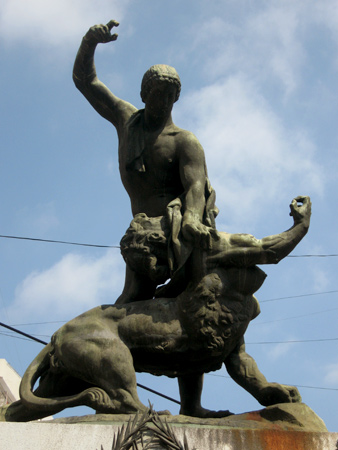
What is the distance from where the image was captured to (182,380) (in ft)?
21.1

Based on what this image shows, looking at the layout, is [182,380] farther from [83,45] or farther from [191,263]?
[83,45]

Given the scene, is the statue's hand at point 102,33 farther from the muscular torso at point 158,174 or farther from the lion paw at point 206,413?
the lion paw at point 206,413

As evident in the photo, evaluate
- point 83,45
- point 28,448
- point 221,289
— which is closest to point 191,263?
point 221,289

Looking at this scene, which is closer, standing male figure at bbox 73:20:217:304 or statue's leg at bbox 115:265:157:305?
standing male figure at bbox 73:20:217:304

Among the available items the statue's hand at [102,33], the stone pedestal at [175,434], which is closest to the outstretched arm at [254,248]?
the stone pedestal at [175,434]

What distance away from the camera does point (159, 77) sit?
6445 mm

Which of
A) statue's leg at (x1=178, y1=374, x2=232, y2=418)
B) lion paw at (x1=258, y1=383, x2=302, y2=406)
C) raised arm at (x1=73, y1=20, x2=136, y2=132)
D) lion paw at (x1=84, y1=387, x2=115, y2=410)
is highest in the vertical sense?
raised arm at (x1=73, y1=20, x2=136, y2=132)

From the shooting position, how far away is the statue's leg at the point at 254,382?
5758mm

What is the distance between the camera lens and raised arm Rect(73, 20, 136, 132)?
700 centimetres

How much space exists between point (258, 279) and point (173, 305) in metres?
0.82

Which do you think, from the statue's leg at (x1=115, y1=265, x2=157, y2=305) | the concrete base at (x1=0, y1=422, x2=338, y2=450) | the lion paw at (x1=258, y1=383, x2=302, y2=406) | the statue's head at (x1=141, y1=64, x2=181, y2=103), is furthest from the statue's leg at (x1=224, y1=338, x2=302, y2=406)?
the statue's head at (x1=141, y1=64, x2=181, y2=103)

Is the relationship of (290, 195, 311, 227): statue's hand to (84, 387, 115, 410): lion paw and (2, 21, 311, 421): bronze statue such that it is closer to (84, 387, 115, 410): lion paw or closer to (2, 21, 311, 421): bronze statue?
(2, 21, 311, 421): bronze statue

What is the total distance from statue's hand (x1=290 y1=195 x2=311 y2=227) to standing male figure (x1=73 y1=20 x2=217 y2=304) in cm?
79

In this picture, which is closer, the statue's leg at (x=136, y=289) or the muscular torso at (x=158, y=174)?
the statue's leg at (x=136, y=289)
